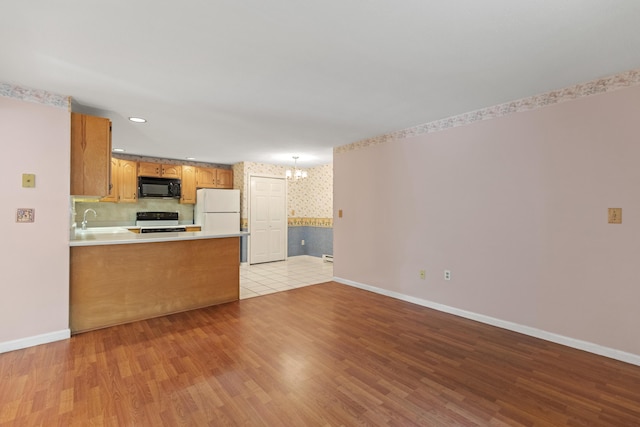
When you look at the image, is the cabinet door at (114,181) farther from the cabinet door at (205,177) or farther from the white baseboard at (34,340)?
the white baseboard at (34,340)

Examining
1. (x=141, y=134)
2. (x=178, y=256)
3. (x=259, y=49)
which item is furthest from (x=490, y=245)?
(x=141, y=134)

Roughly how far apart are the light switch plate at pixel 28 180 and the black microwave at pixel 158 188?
312 centimetres

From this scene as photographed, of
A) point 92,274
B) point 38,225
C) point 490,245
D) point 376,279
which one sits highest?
point 38,225

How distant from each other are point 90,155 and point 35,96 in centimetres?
62

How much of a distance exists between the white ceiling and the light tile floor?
258 cm

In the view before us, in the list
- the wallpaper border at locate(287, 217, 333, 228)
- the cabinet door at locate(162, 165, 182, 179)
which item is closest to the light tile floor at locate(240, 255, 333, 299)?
the wallpaper border at locate(287, 217, 333, 228)

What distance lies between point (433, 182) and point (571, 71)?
5.36 ft

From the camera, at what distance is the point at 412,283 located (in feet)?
12.9

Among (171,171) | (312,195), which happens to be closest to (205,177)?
(171,171)

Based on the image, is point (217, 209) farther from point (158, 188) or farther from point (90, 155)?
point (90, 155)

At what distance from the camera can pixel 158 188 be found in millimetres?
5855

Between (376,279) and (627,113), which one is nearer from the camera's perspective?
(627,113)

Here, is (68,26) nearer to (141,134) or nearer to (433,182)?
(141,134)

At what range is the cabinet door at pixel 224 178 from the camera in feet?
21.9
